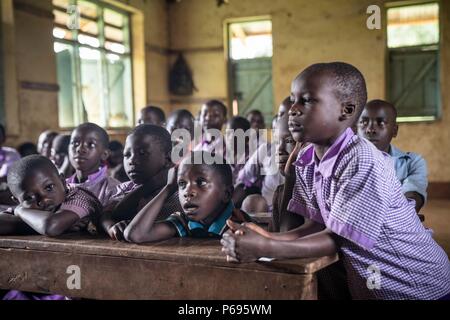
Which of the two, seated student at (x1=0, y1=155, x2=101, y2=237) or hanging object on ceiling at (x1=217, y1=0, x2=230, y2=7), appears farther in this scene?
hanging object on ceiling at (x1=217, y1=0, x2=230, y2=7)

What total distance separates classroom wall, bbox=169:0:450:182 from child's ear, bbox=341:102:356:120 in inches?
233

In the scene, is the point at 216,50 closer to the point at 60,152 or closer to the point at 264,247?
the point at 60,152

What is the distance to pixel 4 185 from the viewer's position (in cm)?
373

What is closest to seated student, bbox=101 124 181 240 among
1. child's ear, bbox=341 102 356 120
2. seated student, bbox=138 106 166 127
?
child's ear, bbox=341 102 356 120

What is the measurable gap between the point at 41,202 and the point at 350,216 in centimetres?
136

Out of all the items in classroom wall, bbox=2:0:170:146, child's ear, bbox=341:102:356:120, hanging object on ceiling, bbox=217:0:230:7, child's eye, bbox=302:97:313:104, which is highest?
hanging object on ceiling, bbox=217:0:230:7

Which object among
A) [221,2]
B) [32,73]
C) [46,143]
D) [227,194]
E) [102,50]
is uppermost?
[221,2]

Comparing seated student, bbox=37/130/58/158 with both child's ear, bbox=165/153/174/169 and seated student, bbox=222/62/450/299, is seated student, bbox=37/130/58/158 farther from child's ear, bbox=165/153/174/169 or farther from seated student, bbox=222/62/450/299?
seated student, bbox=222/62/450/299

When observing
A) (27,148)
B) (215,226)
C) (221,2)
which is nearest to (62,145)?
(27,148)

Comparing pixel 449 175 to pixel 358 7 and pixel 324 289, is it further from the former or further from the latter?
pixel 324 289

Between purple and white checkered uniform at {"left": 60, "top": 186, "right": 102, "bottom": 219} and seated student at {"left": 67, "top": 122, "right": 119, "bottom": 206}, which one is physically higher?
seated student at {"left": 67, "top": 122, "right": 119, "bottom": 206}

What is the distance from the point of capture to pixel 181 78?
8.44 m

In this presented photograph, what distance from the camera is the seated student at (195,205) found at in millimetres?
1833

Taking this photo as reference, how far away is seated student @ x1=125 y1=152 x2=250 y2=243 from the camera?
1.83m
